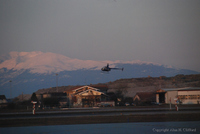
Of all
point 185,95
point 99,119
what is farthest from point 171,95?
point 99,119

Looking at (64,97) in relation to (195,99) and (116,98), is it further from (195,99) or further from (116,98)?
(195,99)

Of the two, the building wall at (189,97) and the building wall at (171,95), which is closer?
the building wall at (189,97)

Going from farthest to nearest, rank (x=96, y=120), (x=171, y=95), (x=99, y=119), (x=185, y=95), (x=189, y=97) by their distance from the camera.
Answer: (x=171, y=95)
(x=185, y=95)
(x=189, y=97)
(x=99, y=119)
(x=96, y=120)

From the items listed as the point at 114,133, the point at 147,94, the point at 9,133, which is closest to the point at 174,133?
the point at 114,133

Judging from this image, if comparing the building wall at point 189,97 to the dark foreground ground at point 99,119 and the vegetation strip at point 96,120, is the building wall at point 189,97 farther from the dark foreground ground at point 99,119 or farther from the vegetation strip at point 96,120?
the vegetation strip at point 96,120

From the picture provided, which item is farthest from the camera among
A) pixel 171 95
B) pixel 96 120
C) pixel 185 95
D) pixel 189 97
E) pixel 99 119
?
pixel 171 95

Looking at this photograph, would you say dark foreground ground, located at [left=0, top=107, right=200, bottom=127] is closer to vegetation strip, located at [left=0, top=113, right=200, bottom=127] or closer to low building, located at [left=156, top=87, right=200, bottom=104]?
vegetation strip, located at [left=0, top=113, right=200, bottom=127]

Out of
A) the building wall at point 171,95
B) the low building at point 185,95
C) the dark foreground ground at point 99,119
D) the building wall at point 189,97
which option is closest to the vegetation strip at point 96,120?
the dark foreground ground at point 99,119

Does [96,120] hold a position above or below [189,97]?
above

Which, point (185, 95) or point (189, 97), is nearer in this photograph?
point (189, 97)

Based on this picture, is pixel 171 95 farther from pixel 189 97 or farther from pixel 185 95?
pixel 189 97

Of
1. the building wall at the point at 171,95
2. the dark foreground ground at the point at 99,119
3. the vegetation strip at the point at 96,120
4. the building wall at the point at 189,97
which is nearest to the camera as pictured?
the vegetation strip at the point at 96,120

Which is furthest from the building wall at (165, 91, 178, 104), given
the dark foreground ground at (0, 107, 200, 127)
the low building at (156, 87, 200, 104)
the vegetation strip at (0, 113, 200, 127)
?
the vegetation strip at (0, 113, 200, 127)
